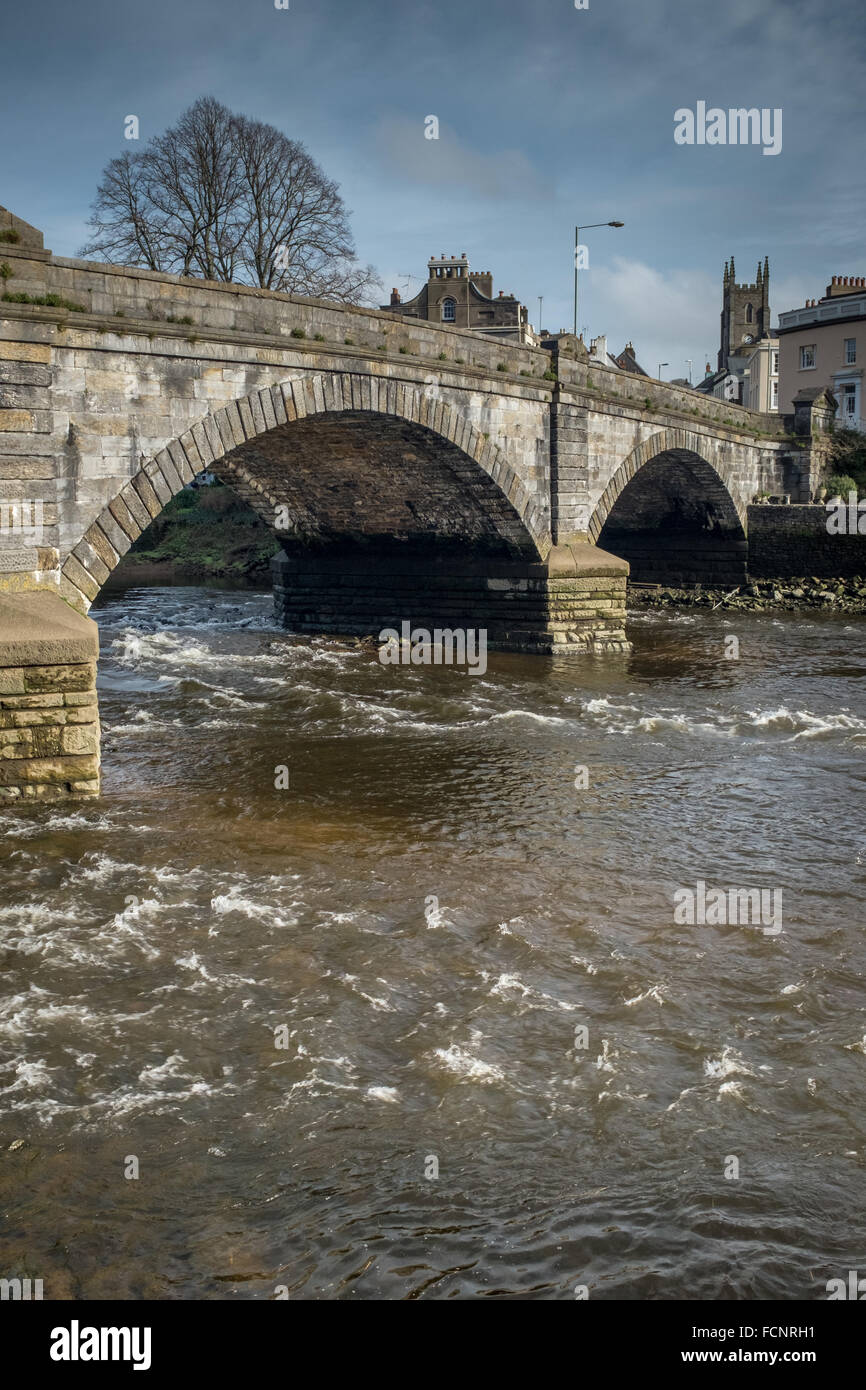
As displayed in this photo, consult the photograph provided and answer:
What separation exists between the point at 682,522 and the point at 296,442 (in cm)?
2080

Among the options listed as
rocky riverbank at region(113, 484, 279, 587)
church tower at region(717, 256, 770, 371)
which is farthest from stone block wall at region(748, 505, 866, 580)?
church tower at region(717, 256, 770, 371)

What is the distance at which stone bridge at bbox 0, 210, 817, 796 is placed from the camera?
40.9 ft

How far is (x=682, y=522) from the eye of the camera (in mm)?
38469

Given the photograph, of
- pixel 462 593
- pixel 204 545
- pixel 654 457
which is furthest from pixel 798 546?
pixel 204 545

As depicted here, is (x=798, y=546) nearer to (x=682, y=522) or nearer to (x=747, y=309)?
(x=682, y=522)

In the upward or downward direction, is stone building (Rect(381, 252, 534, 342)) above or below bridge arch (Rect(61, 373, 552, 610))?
above

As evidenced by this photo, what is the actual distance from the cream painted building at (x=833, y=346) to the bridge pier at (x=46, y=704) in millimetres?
46068

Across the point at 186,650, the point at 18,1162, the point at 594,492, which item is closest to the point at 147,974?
the point at 18,1162

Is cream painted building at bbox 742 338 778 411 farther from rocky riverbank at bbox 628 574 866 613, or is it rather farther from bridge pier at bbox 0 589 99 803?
bridge pier at bbox 0 589 99 803

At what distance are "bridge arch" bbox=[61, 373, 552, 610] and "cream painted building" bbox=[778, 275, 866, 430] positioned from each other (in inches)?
1307

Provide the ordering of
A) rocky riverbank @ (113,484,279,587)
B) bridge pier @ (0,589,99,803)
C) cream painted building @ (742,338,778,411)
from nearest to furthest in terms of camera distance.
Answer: bridge pier @ (0,589,99,803)
rocky riverbank @ (113,484,279,587)
cream painted building @ (742,338,778,411)

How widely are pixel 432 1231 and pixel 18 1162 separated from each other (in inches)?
86.8
